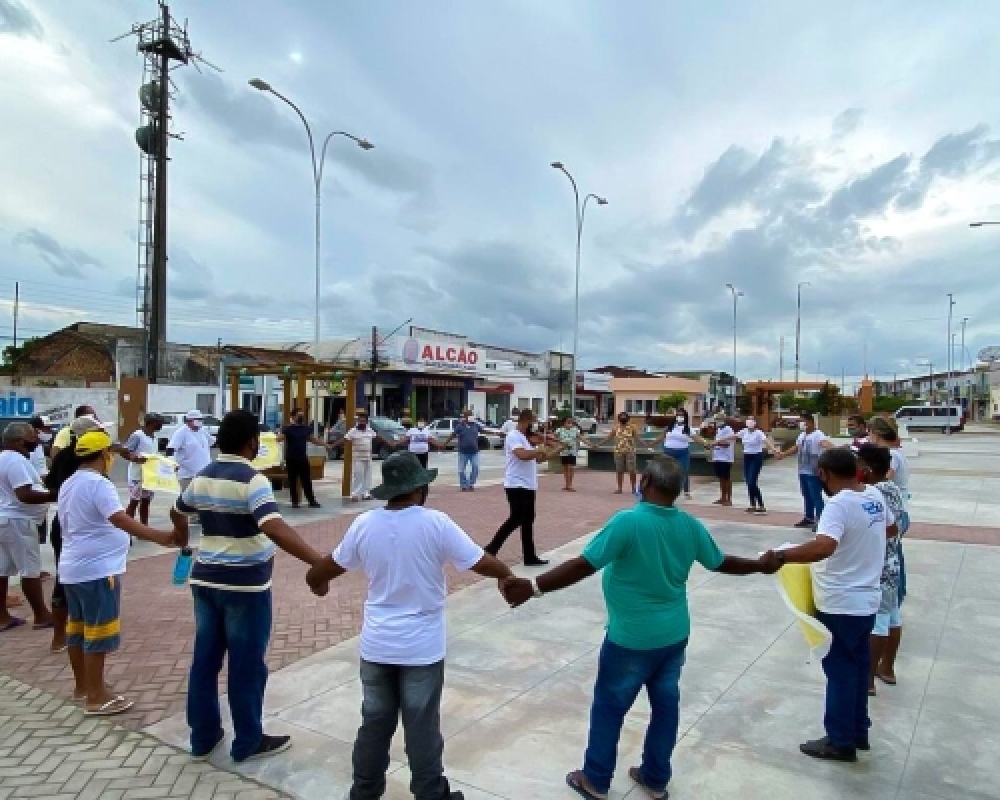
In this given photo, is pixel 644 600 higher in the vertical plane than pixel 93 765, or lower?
higher

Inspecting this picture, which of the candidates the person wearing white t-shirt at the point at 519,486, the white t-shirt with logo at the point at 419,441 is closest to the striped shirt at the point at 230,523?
the person wearing white t-shirt at the point at 519,486

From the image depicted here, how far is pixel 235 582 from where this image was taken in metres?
3.33

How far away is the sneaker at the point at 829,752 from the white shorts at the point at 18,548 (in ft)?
17.0

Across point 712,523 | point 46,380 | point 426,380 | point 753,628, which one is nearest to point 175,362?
point 46,380

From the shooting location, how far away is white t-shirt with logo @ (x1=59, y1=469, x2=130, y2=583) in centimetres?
390

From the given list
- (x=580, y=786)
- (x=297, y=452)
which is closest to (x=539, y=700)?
(x=580, y=786)

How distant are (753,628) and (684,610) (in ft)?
9.80

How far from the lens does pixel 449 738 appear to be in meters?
3.73

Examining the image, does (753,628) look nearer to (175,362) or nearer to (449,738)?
(449,738)

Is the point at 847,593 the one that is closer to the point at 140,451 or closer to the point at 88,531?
the point at 88,531

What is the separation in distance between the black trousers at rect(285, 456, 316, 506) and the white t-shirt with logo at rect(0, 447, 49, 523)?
19.8ft

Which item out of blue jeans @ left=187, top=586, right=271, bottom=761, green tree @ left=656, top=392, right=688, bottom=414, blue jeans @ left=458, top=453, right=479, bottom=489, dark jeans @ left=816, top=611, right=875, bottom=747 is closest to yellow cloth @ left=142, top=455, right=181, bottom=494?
blue jeans @ left=187, top=586, right=271, bottom=761

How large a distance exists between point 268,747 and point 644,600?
2033 mm

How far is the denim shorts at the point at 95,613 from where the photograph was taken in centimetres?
392
